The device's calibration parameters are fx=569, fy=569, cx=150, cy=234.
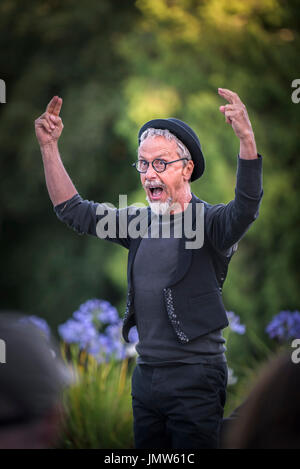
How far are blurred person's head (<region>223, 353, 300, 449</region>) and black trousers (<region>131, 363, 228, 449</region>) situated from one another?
79 centimetres

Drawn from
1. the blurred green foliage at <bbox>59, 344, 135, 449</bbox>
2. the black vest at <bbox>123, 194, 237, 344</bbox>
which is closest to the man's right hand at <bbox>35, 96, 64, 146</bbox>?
the black vest at <bbox>123, 194, 237, 344</bbox>

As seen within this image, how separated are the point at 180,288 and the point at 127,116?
15.0 ft

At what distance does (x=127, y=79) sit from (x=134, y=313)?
5.25 m

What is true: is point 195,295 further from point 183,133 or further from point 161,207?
point 183,133

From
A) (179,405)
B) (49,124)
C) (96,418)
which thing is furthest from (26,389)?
(96,418)

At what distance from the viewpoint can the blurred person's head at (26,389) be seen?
1.09 metres

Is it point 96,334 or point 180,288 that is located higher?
point 180,288

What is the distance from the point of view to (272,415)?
1.01 m

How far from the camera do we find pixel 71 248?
7.50 m

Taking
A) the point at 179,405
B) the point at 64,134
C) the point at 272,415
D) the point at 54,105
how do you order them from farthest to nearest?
the point at 64,134 < the point at 54,105 < the point at 179,405 < the point at 272,415

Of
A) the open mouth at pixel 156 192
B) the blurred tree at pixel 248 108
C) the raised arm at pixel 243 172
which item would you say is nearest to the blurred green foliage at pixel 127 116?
the blurred tree at pixel 248 108

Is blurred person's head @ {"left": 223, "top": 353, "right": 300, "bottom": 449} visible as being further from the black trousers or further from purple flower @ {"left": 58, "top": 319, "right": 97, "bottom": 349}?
purple flower @ {"left": 58, "top": 319, "right": 97, "bottom": 349}

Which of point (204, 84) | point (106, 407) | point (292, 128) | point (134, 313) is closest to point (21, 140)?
point (204, 84)

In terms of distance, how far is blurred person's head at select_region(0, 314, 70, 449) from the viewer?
1.09 m
